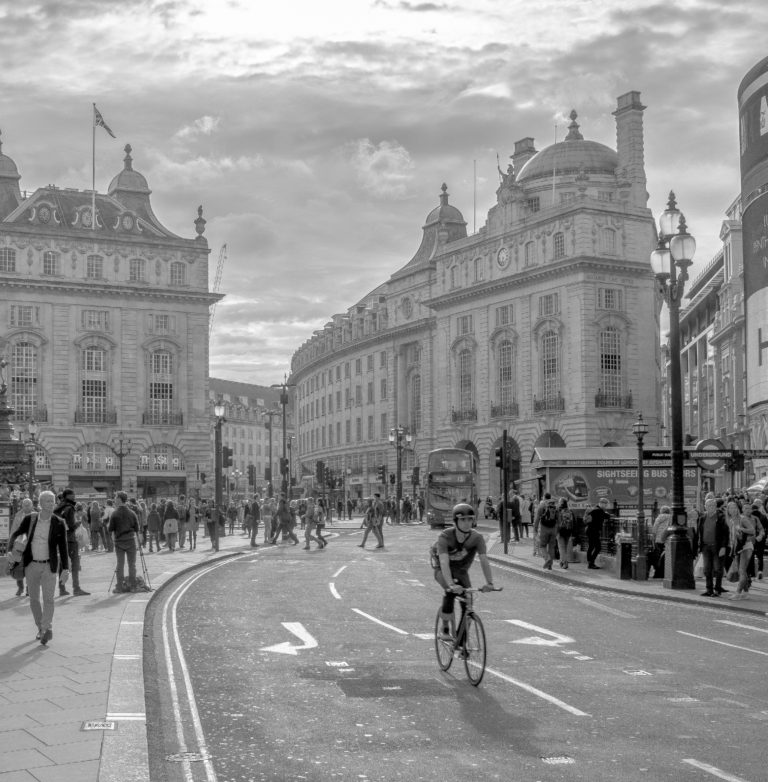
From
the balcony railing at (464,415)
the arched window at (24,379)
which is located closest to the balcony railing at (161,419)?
the arched window at (24,379)

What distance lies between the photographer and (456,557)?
11398 mm

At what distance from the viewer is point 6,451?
3017 centimetres

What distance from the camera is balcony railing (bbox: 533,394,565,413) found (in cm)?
7338

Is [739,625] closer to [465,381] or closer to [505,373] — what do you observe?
[505,373]

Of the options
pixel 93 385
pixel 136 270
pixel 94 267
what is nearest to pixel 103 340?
pixel 93 385

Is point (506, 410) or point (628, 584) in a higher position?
point (506, 410)

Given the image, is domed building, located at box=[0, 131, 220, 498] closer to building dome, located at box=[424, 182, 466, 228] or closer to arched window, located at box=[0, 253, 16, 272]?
arched window, located at box=[0, 253, 16, 272]

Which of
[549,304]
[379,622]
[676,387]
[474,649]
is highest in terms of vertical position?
[549,304]

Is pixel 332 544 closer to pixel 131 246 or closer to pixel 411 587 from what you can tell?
pixel 411 587

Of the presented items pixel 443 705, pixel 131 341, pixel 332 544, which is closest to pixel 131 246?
pixel 131 341

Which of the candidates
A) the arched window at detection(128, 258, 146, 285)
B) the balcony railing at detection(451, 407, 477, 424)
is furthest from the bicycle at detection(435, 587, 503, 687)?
the arched window at detection(128, 258, 146, 285)

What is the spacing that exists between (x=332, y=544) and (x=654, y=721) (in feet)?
102

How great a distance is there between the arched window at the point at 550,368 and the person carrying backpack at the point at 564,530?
46669 millimetres

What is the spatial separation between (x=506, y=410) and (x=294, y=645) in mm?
64310
